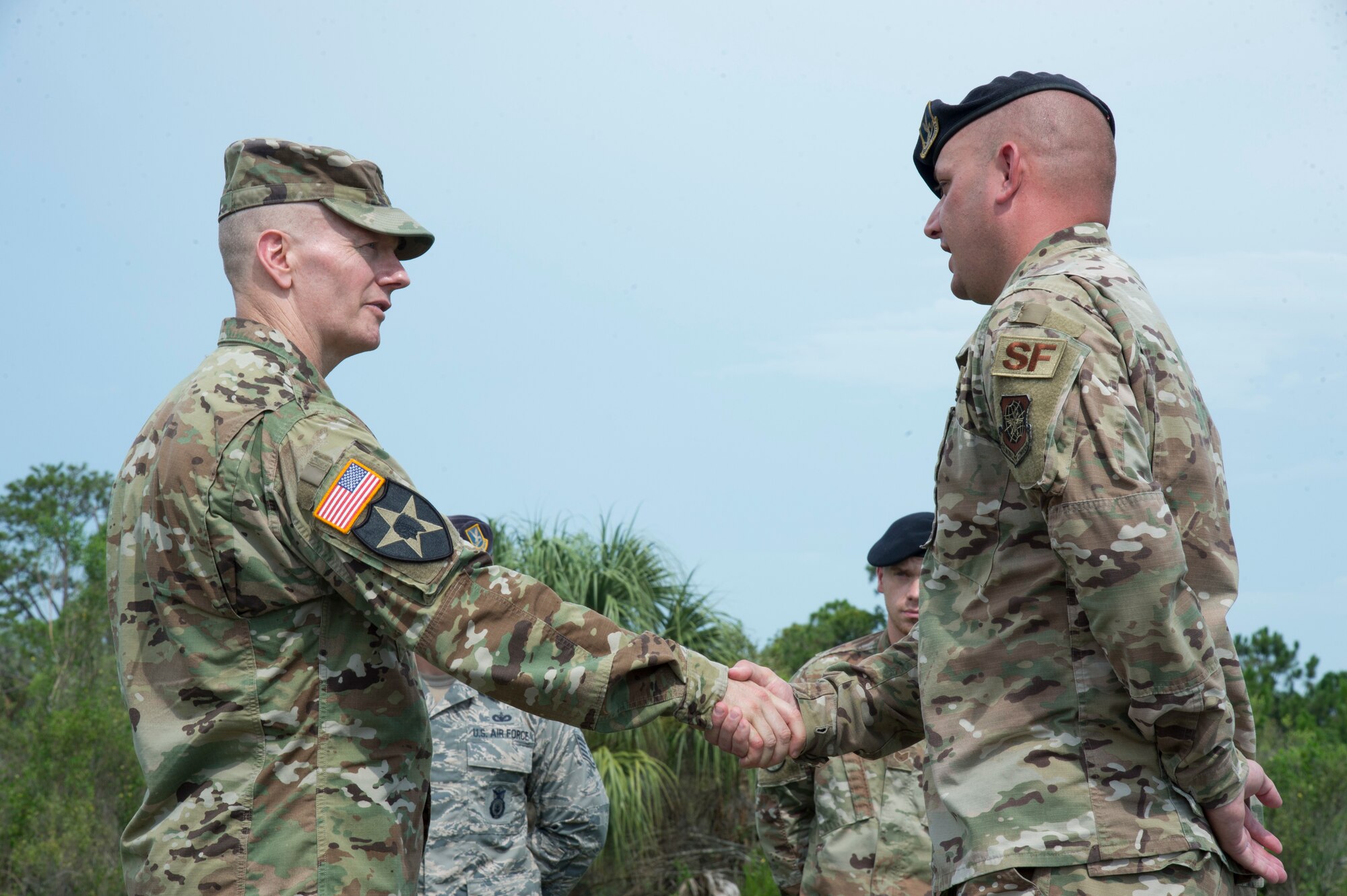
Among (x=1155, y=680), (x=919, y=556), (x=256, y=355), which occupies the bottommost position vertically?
(x=1155, y=680)

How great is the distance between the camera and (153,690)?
129 inches

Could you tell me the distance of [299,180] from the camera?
3764 mm

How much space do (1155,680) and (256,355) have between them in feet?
8.13

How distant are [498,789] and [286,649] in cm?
276

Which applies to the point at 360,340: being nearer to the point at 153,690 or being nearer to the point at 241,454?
the point at 241,454

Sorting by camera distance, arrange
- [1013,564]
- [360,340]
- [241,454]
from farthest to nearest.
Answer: [360,340] → [241,454] → [1013,564]

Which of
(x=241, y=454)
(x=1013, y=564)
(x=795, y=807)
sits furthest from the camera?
(x=795, y=807)

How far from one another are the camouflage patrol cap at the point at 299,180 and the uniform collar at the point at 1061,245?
184 centimetres

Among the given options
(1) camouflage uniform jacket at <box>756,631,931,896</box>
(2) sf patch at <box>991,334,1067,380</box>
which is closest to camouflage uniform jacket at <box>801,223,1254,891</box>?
(2) sf patch at <box>991,334,1067,380</box>

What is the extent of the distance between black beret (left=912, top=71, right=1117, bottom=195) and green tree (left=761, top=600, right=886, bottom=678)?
601 inches

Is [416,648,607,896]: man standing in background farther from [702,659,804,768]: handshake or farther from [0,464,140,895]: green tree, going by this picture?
[0,464,140,895]: green tree

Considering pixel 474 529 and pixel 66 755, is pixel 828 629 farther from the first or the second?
pixel 474 529

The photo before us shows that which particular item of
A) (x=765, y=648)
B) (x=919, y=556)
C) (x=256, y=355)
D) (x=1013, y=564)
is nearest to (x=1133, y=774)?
(x=1013, y=564)

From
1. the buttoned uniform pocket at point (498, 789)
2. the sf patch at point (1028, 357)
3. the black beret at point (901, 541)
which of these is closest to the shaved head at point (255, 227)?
the sf patch at point (1028, 357)
